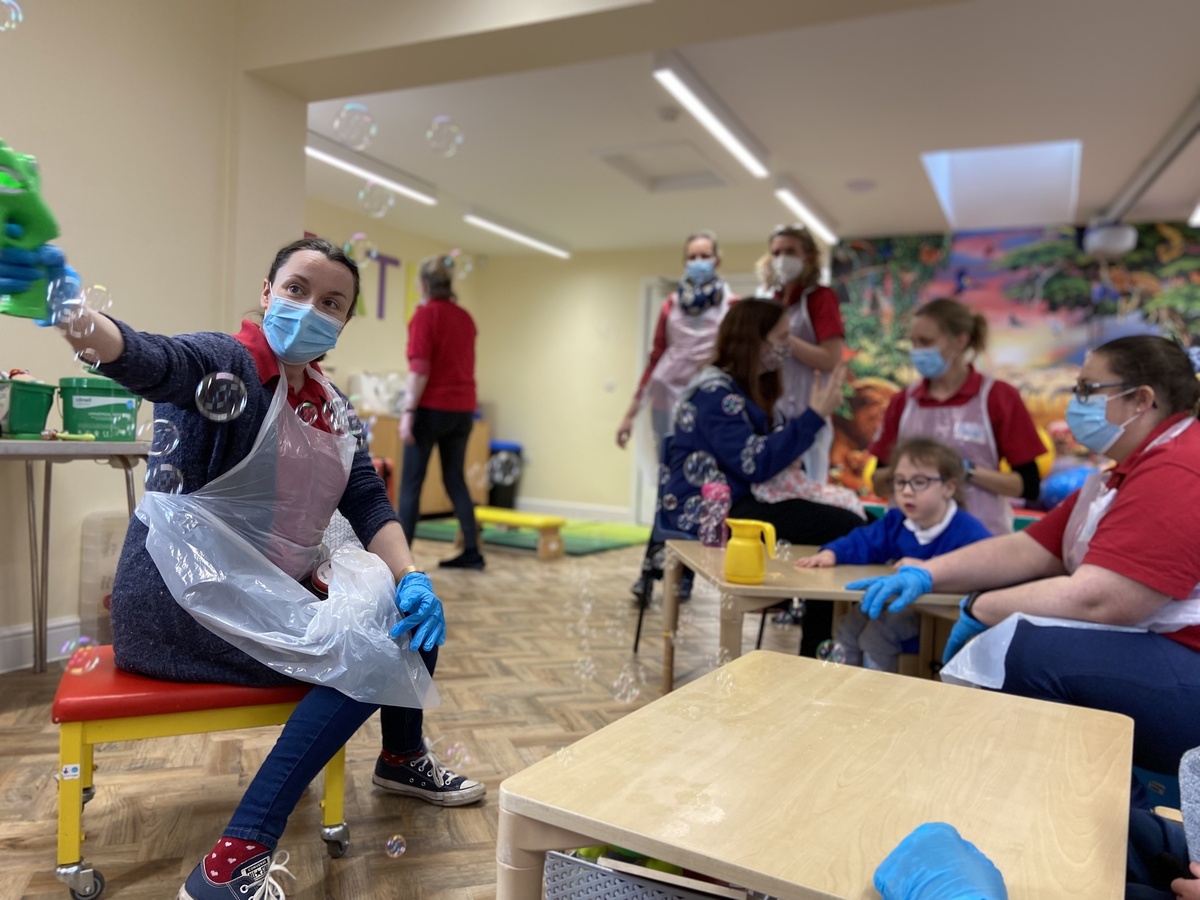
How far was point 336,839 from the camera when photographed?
1.70 metres

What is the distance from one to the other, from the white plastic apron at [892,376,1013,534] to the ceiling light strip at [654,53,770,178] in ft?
7.05

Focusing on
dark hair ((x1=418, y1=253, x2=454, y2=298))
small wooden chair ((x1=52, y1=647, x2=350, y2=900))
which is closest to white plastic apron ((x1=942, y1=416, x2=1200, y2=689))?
small wooden chair ((x1=52, y1=647, x2=350, y2=900))

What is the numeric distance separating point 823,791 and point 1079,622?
1.02 metres

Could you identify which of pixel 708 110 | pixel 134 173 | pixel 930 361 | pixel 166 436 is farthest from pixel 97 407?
pixel 708 110

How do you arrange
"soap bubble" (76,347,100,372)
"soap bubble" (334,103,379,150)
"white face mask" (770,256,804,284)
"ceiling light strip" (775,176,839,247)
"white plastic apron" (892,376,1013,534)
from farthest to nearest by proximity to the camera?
"ceiling light strip" (775,176,839,247) → "white face mask" (770,256,804,284) → "soap bubble" (334,103,379,150) → "white plastic apron" (892,376,1013,534) → "soap bubble" (76,347,100,372)

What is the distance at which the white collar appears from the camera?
7.71 ft

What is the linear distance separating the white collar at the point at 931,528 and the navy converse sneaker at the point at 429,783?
1293 millimetres

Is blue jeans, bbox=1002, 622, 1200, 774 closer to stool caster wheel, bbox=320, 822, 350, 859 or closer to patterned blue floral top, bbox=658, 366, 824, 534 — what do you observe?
patterned blue floral top, bbox=658, 366, 824, 534

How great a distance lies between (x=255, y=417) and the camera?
1.55 meters

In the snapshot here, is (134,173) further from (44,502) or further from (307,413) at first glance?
(307,413)

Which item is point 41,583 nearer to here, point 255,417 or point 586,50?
point 255,417

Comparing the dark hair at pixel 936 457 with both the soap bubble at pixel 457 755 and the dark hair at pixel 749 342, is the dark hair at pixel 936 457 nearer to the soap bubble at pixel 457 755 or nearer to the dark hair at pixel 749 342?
the dark hair at pixel 749 342

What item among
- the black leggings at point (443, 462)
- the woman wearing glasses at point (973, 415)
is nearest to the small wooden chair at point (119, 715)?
the woman wearing glasses at point (973, 415)

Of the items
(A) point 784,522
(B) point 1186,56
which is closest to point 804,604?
(A) point 784,522
